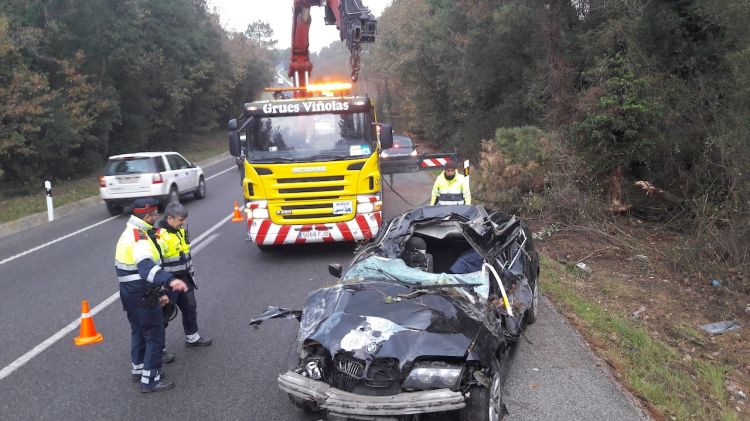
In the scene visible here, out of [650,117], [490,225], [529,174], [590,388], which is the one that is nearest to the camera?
[590,388]

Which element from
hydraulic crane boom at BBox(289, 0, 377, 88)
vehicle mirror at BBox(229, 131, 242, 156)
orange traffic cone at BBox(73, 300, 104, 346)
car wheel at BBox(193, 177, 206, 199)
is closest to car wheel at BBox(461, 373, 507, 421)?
orange traffic cone at BBox(73, 300, 104, 346)

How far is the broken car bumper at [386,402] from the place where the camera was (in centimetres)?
389

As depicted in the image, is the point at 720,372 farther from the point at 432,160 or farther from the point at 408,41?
the point at 408,41

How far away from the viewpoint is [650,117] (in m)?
11.0

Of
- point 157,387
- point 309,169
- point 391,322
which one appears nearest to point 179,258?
point 157,387

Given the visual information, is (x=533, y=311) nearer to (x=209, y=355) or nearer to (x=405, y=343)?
(x=405, y=343)

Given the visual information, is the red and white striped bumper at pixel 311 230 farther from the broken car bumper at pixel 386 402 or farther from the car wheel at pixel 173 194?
the car wheel at pixel 173 194

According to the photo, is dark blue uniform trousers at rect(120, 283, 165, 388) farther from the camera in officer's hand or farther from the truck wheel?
the truck wheel

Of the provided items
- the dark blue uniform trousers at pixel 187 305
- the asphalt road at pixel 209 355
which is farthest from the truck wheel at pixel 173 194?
the dark blue uniform trousers at pixel 187 305

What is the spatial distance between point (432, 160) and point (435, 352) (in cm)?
944

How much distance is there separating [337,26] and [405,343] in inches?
405

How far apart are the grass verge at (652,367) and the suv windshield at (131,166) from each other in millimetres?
12511

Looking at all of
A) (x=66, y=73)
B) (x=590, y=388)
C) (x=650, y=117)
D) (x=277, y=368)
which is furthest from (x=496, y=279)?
(x=66, y=73)

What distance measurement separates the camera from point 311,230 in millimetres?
10062
